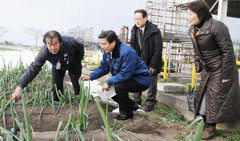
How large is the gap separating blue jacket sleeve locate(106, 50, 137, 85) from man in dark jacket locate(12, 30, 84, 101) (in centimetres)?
74

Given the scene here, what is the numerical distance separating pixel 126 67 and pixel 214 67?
89cm

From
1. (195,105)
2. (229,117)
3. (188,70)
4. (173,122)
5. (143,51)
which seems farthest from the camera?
(188,70)

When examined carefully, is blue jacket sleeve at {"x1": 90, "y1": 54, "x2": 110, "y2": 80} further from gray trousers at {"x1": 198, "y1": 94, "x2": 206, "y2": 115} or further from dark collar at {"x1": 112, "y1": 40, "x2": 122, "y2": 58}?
gray trousers at {"x1": 198, "y1": 94, "x2": 206, "y2": 115}

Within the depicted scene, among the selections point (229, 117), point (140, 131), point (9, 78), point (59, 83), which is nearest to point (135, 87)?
point (140, 131)

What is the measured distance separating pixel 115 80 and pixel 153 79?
856mm

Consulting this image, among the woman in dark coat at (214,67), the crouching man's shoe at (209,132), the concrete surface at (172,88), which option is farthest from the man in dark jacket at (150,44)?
the crouching man's shoe at (209,132)

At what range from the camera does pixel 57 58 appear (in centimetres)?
256

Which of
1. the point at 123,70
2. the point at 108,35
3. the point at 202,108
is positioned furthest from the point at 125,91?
the point at 202,108

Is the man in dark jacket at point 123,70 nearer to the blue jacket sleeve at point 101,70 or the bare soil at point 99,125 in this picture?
the blue jacket sleeve at point 101,70

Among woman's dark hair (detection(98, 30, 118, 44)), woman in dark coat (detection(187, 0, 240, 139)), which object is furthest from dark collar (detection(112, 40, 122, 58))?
woman in dark coat (detection(187, 0, 240, 139))

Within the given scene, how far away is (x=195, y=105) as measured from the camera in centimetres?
226

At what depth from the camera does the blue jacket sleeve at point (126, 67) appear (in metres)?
2.26

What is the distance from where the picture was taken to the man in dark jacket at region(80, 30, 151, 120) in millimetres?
2263

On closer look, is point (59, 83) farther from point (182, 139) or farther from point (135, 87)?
point (182, 139)
